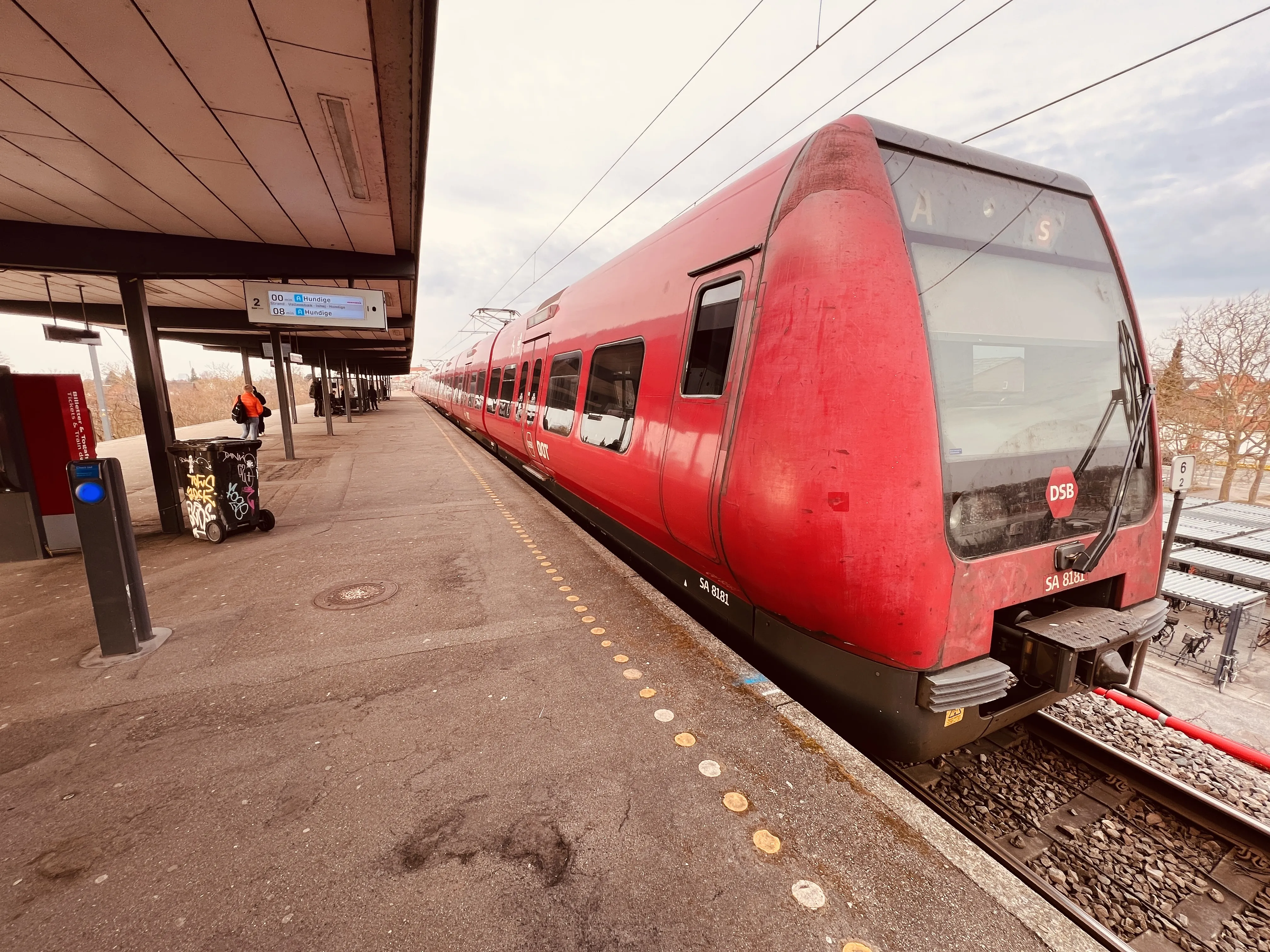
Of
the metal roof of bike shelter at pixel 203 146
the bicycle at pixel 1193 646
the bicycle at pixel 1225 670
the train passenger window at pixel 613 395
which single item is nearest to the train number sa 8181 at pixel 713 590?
the train passenger window at pixel 613 395

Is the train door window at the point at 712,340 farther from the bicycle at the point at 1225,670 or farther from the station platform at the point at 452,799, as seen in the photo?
the bicycle at the point at 1225,670

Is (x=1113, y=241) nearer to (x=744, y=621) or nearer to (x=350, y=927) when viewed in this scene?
(x=744, y=621)

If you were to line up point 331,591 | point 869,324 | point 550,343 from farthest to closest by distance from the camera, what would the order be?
point 550,343, point 331,591, point 869,324

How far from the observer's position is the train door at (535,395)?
673cm

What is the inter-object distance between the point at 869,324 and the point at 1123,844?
119 inches

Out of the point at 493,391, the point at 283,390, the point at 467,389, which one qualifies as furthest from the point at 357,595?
the point at 467,389

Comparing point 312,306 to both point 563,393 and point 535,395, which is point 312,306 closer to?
point 535,395

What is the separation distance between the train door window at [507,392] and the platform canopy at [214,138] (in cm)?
218

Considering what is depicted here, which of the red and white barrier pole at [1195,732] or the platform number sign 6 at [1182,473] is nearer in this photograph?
the red and white barrier pole at [1195,732]

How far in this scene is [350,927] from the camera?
61.9 inches

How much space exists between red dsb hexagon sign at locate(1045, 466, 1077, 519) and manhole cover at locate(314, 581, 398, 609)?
4.39 meters

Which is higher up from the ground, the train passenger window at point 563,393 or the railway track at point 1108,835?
the train passenger window at point 563,393

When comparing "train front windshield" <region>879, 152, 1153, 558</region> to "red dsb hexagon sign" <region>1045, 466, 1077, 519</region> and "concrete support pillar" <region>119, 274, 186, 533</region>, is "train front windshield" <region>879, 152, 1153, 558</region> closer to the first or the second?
"red dsb hexagon sign" <region>1045, 466, 1077, 519</region>

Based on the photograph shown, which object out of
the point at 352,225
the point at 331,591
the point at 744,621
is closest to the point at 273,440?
the point at 352,225
